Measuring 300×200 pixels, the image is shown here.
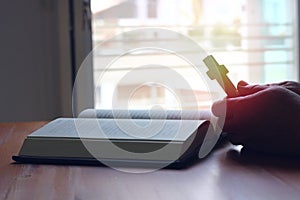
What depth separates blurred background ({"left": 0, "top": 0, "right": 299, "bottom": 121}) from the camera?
2.16 metres

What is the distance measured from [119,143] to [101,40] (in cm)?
165

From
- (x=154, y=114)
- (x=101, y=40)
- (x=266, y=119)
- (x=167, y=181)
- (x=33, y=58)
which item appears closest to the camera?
(x=167, y=181)

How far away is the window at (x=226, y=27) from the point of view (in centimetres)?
229

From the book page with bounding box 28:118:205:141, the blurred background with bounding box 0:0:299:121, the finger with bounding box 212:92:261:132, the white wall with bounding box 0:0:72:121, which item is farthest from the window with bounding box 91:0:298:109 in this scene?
the finger with bounding box 212:92:261:132

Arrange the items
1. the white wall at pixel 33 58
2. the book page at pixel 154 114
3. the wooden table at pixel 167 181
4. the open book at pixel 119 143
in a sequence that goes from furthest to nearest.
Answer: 1. the white wall at pixel 33 58
2. the book page at pixel 154 114
3. the open book at pixel 119 143
4. the wooden table at pixel 167 181

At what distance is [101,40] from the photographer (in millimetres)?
Answer: 2281

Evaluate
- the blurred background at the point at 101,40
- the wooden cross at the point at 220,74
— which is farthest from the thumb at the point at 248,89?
the blurred background at the point at 101,40

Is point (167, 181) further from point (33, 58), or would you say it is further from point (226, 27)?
point (226, 27)

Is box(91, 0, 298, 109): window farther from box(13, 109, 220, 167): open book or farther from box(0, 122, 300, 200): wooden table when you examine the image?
box(0, 122, 300, 200): wooden table

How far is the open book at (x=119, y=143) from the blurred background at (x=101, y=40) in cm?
117

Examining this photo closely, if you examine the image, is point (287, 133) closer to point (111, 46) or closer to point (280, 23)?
point (111, 46)

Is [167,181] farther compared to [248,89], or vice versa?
[248,89]

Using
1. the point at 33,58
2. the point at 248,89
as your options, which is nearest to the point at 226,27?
the point at 33,58

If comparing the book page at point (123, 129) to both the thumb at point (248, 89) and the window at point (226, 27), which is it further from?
the window at point (226, 27)
